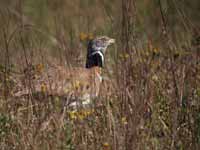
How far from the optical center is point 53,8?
14523 mm

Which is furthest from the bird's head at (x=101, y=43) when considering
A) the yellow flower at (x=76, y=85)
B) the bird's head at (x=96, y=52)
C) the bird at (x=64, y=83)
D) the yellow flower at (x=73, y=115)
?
the yellow flower at (x=73, y=115)

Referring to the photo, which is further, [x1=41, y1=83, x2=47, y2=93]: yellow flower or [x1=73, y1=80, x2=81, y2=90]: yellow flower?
[x1=73, y1=80, x2=81, y2=90]: yellow flower

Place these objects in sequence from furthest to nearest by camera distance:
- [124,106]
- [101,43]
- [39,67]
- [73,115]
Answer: [101,43], [39,67], [73,115], [124,106]

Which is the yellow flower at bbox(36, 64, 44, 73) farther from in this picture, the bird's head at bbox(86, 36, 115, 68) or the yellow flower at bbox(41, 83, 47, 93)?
the bird's head at bbox(86, 36, 115, 68)

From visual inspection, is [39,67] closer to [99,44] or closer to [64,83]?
[64,83]

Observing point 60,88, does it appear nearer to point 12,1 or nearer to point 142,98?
point 142,98

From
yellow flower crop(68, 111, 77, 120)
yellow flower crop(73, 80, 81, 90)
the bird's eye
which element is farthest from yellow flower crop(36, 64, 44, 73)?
the bird's eye

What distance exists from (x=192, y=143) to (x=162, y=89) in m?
1.18

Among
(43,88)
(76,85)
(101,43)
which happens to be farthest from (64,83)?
(101,43)

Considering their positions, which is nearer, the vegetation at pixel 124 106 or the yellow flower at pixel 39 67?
the vegetation at pixel 124 106

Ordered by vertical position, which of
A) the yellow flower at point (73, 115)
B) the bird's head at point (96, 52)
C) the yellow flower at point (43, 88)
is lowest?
the yellow flower at point (73, 115)

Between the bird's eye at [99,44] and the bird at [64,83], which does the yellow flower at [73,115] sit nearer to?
the bird at [64,83]

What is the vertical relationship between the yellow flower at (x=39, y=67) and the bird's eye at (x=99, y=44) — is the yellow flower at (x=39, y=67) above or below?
below

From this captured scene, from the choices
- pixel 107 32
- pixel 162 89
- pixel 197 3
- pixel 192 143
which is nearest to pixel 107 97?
pixel 162 89
